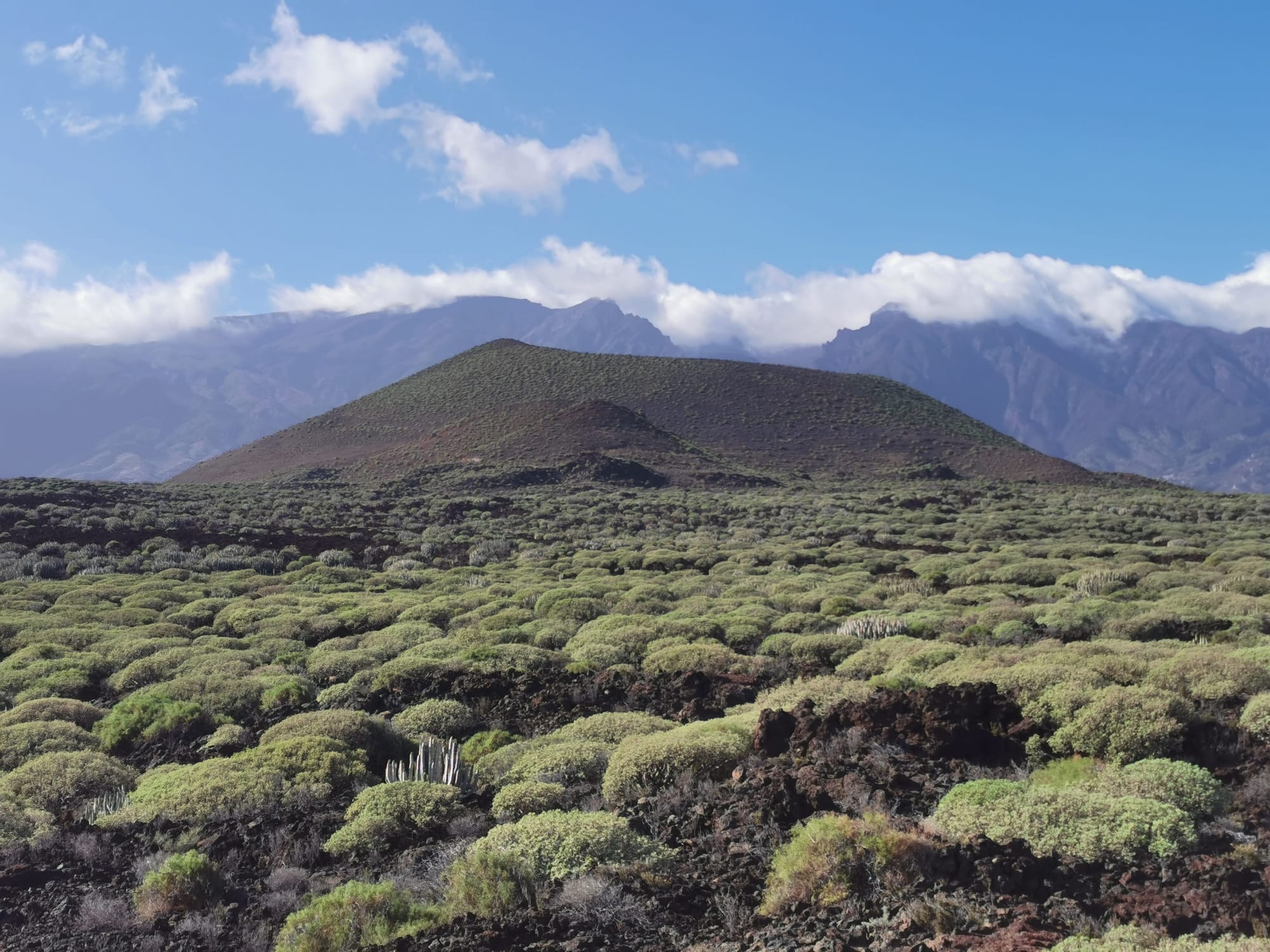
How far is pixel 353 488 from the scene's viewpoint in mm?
63625

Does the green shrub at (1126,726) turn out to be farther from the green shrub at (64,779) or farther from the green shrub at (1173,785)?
the green shrub at (64,779)

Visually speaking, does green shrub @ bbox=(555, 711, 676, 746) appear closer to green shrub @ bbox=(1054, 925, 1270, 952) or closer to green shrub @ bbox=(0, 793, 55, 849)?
green shrub @ bbox=(0, 793, 55, 849)

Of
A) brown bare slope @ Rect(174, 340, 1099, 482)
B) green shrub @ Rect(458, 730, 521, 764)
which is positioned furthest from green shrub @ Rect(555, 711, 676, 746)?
brown bare slope @ Rect(174, 340, 1099, 482)

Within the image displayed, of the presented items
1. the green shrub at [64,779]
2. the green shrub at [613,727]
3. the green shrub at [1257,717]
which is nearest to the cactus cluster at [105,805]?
the green shrub at [64,779]

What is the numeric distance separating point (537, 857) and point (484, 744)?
136 inches

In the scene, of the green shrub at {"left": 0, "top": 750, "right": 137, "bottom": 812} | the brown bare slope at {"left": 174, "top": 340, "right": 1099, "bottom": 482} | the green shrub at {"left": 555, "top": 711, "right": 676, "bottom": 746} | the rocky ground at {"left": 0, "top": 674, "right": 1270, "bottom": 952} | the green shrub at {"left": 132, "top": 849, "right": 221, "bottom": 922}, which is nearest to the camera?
the rocky ground at {"left": 0, "top": 674, "right": 1270, "bottom": 952}

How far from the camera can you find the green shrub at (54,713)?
11266mm

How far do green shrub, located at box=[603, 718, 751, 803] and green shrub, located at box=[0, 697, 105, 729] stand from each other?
736cm

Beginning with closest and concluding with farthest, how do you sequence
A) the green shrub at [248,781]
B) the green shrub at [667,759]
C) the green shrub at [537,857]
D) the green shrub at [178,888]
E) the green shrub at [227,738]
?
the green shrub at [537,857], the green shrub at [178,888], the green shrub at [667,759], the green shrub at [248,781], the green shrub at [227,738]

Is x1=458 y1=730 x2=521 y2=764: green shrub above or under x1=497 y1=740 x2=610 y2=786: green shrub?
under

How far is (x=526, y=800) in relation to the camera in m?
7.95

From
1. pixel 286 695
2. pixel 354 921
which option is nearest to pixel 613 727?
pixel 354 921

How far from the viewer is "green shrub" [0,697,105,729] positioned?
11266 millimetres

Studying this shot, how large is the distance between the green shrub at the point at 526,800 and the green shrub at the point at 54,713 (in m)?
6.57
